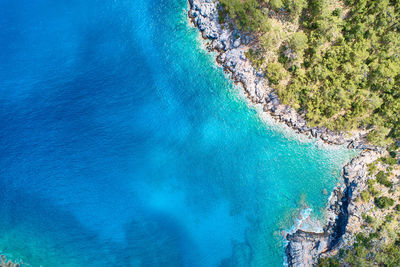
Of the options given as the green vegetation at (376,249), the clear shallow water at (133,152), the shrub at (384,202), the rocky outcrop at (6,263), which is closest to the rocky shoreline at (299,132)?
the green vegetation at (376,249)

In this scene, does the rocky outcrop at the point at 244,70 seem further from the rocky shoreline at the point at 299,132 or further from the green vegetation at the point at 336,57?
the green vegetation at the point at 336,57

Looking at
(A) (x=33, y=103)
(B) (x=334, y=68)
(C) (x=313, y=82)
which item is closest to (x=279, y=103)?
(C) (x=313, y=82)

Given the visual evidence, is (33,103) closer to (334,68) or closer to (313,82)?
(313,82)

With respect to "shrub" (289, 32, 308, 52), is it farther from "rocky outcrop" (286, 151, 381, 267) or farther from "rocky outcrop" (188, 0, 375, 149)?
"rocky outcrop" (286, 151, 381, 267)

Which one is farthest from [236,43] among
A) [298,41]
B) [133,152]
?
[133,152]

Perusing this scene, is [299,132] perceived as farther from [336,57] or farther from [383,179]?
[383,179]
